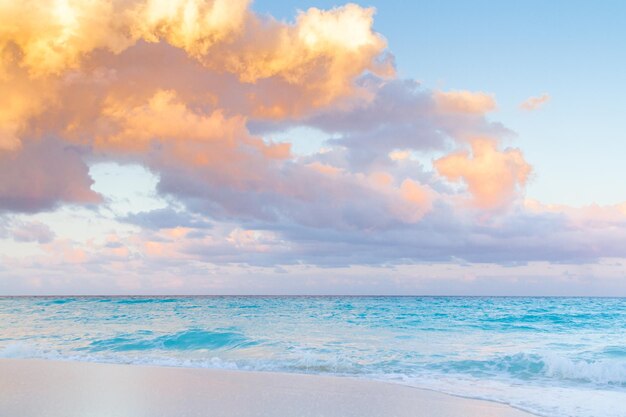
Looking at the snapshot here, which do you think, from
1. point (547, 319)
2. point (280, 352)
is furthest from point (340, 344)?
point (547, 319)

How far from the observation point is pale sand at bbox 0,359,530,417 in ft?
26.7

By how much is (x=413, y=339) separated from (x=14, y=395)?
17.0 m

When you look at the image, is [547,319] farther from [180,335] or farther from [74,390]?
[74,390]

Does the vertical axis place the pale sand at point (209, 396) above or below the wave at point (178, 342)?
above

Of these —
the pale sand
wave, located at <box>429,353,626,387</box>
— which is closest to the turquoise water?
wave, located at <box>429,353,626,387</box>

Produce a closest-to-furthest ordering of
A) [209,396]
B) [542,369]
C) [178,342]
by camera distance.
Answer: [209,396] → [542,369] → [178,342]

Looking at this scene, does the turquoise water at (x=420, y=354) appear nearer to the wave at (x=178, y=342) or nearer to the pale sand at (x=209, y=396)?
the wave at (x=178, y=342)

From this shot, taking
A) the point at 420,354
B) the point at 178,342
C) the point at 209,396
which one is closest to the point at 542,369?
the point at 420,354

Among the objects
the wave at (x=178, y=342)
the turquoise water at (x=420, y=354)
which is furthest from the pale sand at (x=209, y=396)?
the wave at (x=178, y=342)

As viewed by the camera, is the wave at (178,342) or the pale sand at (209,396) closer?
the pale sand at (209,396)

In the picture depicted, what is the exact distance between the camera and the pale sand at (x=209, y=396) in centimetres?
812

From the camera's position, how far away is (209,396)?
9492mm

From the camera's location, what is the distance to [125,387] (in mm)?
10359

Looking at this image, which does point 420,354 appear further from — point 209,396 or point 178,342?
point 209,396
